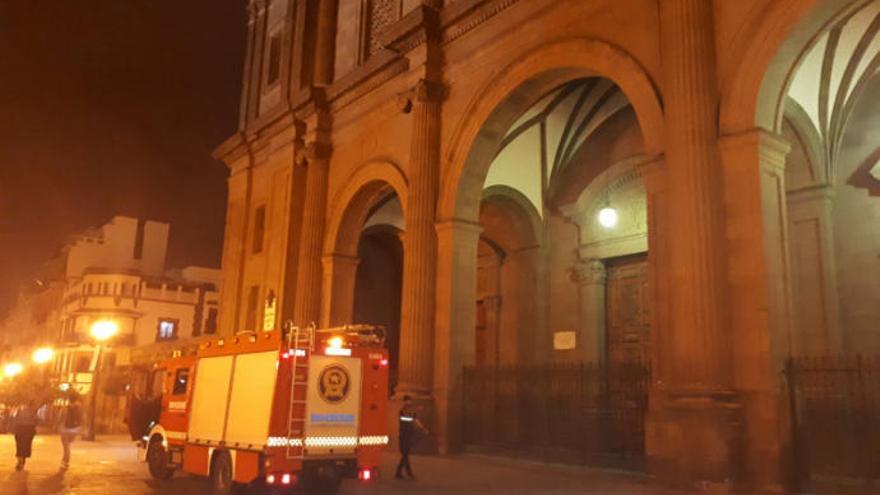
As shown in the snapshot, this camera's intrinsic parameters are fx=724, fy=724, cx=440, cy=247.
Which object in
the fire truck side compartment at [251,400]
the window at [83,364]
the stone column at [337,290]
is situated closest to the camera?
the fire truck side compartment at [251,400]

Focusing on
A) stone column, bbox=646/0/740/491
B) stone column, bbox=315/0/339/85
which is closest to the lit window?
stone column, bbox=315/0/339/85

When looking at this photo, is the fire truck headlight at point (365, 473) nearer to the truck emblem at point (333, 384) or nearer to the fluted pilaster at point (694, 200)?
the truck emblem at point (333, 384)

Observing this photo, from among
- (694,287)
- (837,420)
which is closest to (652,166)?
(694,287)

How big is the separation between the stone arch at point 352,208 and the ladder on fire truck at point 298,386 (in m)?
10.6

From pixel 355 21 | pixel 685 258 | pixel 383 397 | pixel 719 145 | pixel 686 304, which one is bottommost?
pixel 383 397

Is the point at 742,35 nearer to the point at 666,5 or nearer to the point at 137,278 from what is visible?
the point at 666,5

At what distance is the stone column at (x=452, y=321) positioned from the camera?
→ 1617cm

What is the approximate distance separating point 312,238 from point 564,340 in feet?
27.0

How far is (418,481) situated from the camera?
40.0 feet

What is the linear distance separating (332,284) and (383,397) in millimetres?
10709

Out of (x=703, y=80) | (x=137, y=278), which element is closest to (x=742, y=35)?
(x=703, y=80)

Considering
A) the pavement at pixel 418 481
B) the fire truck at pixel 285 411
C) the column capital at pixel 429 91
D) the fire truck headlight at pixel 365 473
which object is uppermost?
the column capital at pixel 429 91

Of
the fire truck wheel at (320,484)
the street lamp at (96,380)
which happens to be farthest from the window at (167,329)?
the fire truck wheel at (320,484)

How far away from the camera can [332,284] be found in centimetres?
2178
